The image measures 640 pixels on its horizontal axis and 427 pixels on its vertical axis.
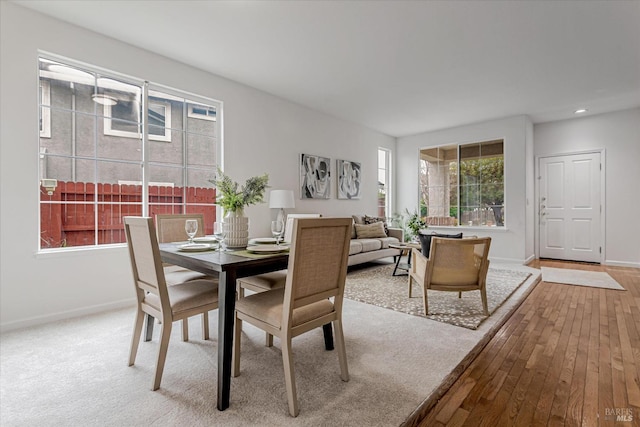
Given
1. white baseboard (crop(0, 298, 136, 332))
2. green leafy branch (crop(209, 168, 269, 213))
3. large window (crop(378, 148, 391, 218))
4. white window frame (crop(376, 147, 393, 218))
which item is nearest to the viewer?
green leafy branch (crop(209, 168, 269, 213))

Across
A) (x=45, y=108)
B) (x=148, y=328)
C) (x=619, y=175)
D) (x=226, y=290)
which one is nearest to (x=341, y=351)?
(x=226, y=290)

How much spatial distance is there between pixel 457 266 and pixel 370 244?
87.2 inches

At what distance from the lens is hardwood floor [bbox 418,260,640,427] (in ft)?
5.00

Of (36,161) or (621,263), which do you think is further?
(621,263)

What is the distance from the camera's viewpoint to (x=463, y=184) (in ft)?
21.1

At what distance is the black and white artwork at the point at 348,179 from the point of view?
19.4ft

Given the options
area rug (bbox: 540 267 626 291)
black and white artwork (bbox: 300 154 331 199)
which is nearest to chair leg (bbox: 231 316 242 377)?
black and white artwork (bbox: 300 154 331 199)

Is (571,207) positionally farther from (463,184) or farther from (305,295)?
(305,295)

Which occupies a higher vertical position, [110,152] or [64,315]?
[110,152]

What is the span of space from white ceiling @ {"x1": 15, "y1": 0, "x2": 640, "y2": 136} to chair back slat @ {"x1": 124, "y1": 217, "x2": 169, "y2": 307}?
2031 millimetres

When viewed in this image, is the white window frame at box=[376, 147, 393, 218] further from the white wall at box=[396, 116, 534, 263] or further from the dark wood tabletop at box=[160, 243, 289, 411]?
the dark wood tabletop at box=[160, 243, 289, 411]

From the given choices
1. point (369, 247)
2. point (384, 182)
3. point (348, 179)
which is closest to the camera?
point (369, 247)

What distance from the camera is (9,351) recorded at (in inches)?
84.7

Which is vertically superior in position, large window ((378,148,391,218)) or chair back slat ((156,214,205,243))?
large window ((378,148,391,218))
